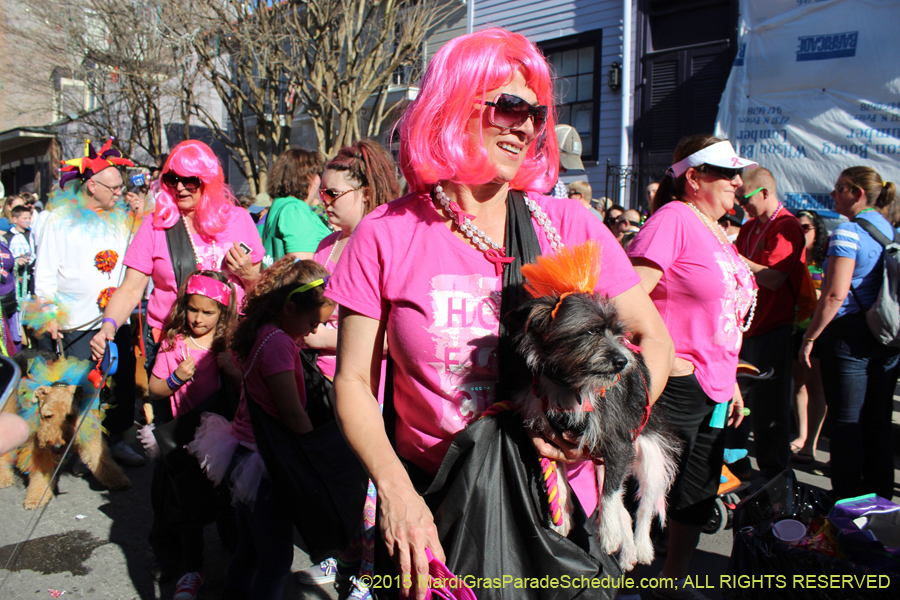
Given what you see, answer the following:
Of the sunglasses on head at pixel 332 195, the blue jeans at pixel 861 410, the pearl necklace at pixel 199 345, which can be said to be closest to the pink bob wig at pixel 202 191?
the pearl necklace at pixel 199 345

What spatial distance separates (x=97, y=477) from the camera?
4.41 m

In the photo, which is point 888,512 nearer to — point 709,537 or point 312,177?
point 709,537

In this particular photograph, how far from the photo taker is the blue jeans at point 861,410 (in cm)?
374

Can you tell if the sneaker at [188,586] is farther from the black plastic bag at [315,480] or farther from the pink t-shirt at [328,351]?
the pink t-shirt at [328,351]

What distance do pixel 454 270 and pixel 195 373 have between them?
2.18m

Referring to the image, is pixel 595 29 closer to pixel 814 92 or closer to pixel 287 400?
pixel 814 92

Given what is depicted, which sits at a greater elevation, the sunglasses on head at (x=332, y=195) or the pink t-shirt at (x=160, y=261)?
the sunglasses on head at (x=332, y=195)

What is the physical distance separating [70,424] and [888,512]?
14.9 feet

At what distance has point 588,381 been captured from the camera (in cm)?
137

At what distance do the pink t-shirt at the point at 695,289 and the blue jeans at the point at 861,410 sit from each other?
148cm

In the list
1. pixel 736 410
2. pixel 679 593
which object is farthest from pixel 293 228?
pixel 679 593

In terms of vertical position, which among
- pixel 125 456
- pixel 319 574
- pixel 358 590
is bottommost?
pixel 319 574

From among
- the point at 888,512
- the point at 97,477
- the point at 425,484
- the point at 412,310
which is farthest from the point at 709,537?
the point at 97,477

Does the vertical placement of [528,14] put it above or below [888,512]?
above
